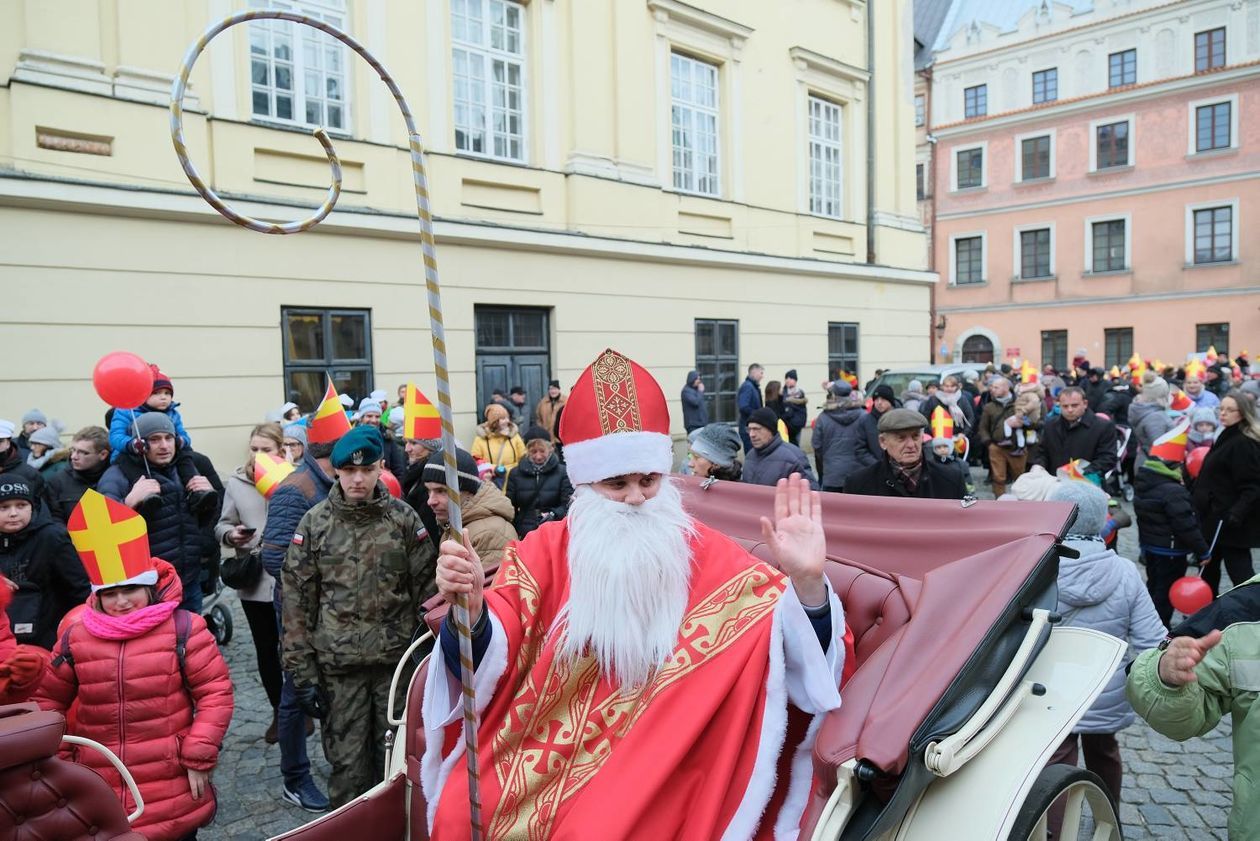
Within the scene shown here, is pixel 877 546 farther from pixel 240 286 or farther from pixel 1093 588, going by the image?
pixel 240 286

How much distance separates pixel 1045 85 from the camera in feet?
103

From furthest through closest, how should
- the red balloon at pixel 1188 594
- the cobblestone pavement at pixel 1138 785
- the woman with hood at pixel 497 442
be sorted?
the woman with hood at pixel 497 442 < the cobblestone pavement at pixel 1138 785 < the red balloon at pixel 1188 594

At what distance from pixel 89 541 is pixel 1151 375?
1164cm

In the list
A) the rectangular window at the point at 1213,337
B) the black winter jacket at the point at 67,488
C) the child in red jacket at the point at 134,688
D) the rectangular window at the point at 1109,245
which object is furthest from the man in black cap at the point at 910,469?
the rectangular window at the point at 1109,245

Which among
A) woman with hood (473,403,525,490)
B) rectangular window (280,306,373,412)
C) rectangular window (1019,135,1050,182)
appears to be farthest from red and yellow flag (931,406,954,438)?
rectangular window (1019,135,1050,182)

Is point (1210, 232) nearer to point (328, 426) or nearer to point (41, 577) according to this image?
point (328, 426)

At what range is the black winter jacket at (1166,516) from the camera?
536 cm

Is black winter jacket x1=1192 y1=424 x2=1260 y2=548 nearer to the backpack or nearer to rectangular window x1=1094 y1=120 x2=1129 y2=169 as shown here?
the backpack

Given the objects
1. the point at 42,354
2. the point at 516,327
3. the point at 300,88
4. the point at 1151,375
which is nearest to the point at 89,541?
the point at 42,354

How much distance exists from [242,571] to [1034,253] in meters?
33.3

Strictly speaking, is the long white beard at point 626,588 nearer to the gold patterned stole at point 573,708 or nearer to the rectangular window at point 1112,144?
the gold patterned stole at point 573,708

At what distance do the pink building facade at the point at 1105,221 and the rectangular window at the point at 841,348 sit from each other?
1375cm

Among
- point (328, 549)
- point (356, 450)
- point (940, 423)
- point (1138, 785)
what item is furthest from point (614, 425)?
point (940, 423)

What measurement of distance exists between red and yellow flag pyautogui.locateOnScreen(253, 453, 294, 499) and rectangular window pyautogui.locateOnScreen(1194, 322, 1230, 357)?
31610 millimetres
